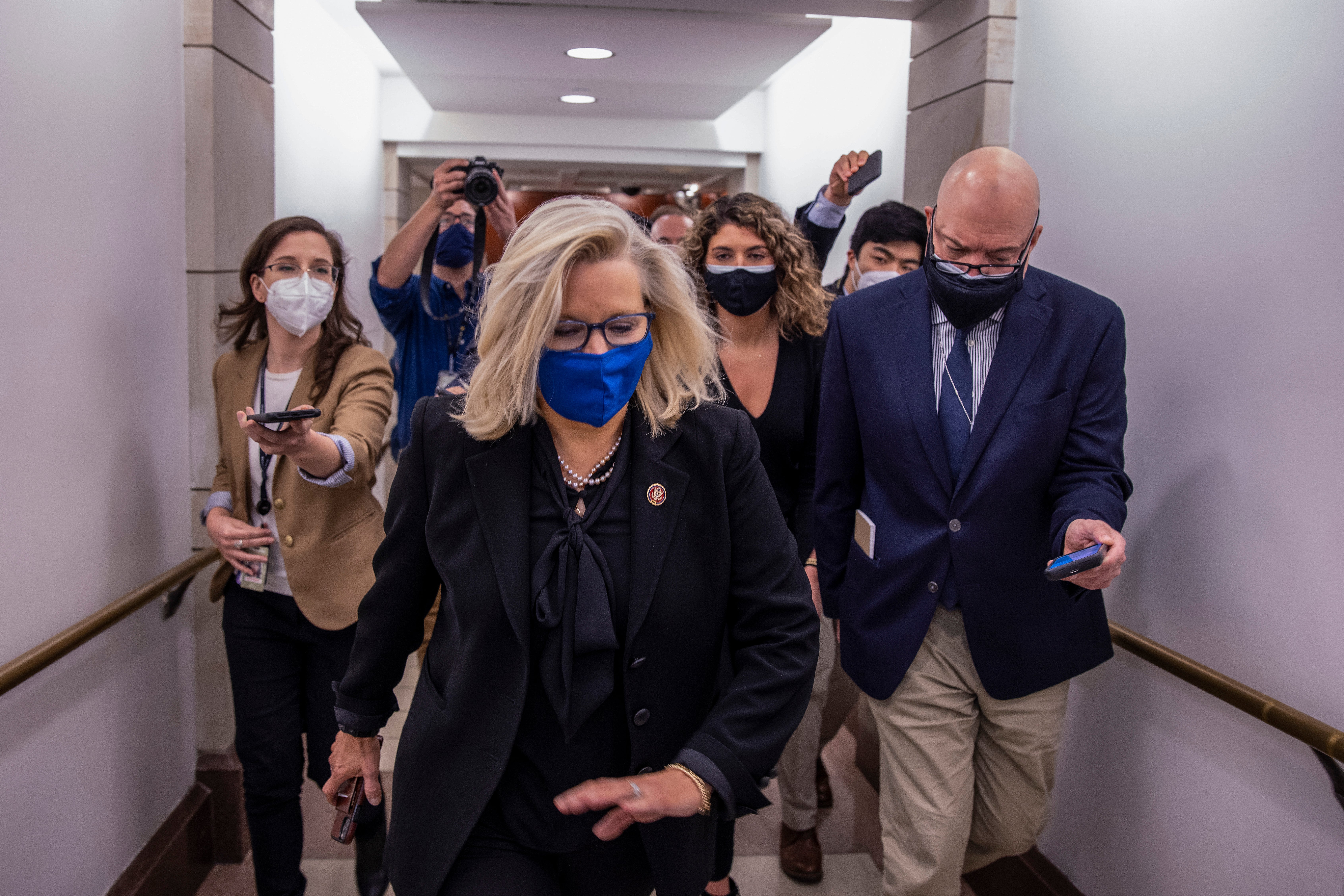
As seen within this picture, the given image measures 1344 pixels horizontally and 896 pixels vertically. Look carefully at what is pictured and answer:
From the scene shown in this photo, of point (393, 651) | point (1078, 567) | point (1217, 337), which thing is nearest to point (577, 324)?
point (393, 651)

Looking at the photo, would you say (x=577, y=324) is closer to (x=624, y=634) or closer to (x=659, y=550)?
(x=659, y=550)

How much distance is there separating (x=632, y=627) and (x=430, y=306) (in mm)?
2316

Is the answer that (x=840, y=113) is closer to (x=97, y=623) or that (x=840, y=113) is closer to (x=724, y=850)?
(x=724, y=850)

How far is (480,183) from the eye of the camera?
3.03 metres

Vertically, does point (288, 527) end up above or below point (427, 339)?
below

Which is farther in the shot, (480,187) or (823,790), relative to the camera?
(823,790)

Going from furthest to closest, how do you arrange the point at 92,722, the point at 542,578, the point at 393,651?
the point at 92,722
the point at 393,651
the point at 542,578

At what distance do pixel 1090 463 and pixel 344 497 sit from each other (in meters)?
1.74

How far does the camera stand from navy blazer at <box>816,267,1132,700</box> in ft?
6.32

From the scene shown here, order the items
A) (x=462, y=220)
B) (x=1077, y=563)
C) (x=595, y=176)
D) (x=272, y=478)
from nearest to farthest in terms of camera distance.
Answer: (x=1077, y=563)
(x=272, y=478)
(x=462, y=220)
(x=595, y=176)

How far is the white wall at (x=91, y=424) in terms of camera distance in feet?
6.50

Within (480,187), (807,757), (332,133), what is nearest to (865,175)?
(480,187)

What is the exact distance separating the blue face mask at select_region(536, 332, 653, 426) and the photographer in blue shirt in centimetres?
180

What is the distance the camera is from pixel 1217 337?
2.03m
